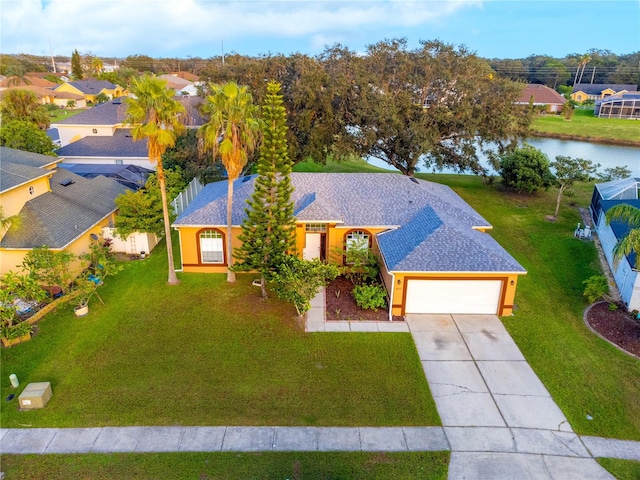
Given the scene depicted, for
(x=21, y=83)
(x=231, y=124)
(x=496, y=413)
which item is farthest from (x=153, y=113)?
(x=21, y=83)

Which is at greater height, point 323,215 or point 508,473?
point 323,215

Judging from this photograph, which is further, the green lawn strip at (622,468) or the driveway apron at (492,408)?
the driveway apron at (492,408)

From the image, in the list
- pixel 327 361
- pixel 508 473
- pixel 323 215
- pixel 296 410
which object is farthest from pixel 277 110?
pixel 508 473

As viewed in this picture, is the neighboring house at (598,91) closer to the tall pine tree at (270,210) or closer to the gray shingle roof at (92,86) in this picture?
the gray shingle roof at (92,86)

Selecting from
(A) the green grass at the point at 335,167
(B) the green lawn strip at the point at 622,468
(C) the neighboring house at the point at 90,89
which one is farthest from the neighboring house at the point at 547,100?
(B) the green lawn strip at the point at 622,468

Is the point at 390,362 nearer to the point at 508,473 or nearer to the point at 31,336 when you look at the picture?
the point at 508,473

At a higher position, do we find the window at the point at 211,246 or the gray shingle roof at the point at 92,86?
the gray shingle roof at the point at 92,86
